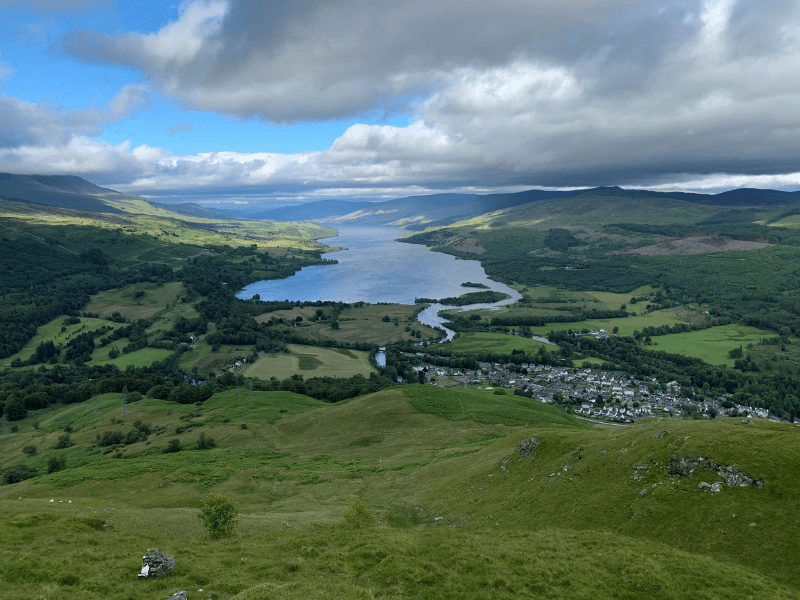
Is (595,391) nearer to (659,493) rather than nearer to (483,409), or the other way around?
(483,409)

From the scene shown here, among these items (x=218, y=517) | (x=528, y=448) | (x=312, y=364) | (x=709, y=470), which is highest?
(x=709, y=470)

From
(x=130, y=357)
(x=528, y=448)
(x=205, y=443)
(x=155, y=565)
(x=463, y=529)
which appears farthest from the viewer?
(x=130, y=357)

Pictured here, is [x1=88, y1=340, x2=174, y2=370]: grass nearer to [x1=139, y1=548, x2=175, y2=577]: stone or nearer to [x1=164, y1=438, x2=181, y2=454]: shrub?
[x1=164, y1=438, x2=181, y2=454]: shrub

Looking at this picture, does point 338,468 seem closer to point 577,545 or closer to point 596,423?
point 577,545

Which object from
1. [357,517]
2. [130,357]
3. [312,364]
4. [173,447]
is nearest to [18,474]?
[173,447]

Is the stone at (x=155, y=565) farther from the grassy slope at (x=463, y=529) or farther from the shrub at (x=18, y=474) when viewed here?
the shrub at (x=18, y=474)

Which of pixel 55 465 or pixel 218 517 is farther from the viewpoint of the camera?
pixel 55 465

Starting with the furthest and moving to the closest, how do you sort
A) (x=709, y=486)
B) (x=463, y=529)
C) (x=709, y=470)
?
(x=463, y=529), (x=709, y=470), (x=709, y=486)
